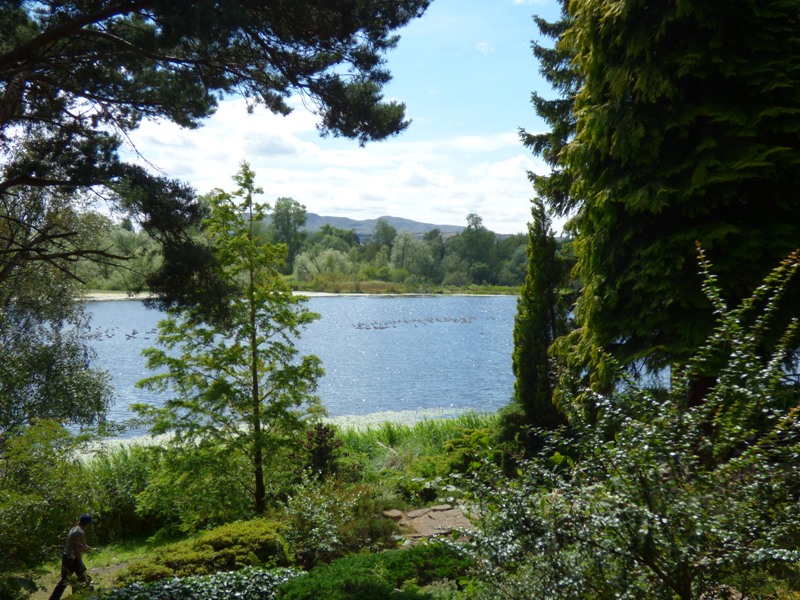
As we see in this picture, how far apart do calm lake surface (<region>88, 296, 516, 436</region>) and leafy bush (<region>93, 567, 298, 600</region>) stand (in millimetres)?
3933

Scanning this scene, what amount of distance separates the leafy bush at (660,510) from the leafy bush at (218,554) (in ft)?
11.4

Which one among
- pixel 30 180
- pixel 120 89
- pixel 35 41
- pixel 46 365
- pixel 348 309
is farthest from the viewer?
pixel 348 309

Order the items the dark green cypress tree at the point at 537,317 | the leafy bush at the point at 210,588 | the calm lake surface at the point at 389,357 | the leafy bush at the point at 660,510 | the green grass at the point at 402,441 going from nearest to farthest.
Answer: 1. the leafy bush at the point at 660,510
2. the leafy bush at the point at 210,588
3. the dark green cypress tree at the point at 537,317
4. the green grass at the point at 402,441
5. the calm lake surface at the point at 389,357

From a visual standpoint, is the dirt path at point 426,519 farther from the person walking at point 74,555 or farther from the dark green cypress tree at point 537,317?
the person walking at point 74,555

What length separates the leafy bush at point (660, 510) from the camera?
279 cm

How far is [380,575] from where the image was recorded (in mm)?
5074

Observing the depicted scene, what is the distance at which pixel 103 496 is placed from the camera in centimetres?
928

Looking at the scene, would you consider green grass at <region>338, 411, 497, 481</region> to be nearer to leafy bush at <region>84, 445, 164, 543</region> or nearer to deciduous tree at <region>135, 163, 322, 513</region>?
deciduous tree at <region>135, 163, 322, 513</region>

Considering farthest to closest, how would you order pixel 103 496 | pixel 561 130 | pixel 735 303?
pixel 561 130 < pixel 103 496 < pixel 735 303

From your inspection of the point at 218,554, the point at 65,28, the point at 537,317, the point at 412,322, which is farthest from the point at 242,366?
the point at 412,322

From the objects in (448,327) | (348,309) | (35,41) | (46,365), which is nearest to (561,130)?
(35,41)

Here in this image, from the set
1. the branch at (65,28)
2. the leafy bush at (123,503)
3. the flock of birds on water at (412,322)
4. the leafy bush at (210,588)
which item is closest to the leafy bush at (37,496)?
the leafy bush at (123,503)

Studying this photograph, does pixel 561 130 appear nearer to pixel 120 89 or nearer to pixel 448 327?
pixel 120 89

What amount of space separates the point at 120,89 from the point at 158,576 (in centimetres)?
513
